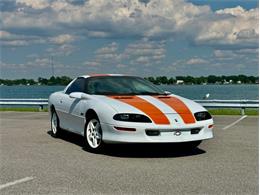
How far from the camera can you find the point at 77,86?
894cm

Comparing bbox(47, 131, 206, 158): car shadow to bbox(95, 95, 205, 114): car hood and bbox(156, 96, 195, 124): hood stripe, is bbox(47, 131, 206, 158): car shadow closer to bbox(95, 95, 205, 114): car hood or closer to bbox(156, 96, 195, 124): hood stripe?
bbox(156, 96, 195, 124): hood stripe

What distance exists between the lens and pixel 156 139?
23.2 ft

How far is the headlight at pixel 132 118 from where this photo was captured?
7.09m

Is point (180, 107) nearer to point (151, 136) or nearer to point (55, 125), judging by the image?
point (151, 136)

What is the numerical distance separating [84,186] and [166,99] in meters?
3.08

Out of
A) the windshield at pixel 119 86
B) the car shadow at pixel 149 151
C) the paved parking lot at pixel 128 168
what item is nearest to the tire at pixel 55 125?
the paved parking lot at pixel 128 168

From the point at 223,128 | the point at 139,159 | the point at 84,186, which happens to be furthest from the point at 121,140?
the point at 223,128

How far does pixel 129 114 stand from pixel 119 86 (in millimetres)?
1424

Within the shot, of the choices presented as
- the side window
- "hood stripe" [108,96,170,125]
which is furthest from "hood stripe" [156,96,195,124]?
the side window

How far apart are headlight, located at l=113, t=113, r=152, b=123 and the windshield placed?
1120 millimetres

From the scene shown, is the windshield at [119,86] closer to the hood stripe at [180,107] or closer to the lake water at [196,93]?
the hood stripe at [180,107]

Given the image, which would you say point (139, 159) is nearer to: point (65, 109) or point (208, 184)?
point (208, 184)

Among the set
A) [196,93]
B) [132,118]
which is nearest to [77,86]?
[132,118]

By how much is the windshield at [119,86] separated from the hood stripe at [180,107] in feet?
1.97
